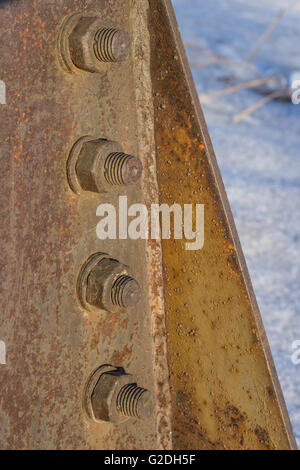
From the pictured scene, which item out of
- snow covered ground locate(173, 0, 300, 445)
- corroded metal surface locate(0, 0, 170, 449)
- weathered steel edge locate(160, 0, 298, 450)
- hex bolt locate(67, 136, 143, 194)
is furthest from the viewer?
snow covered ground locate(173, 0, 300, 445)

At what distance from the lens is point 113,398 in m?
1.21

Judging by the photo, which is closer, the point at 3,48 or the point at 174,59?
the point at 3,48

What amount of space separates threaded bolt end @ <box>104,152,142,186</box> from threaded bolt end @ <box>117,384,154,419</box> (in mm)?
410

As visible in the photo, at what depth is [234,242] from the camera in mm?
1287

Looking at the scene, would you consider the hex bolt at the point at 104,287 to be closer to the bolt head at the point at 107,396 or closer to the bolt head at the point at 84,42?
the bolt head at the point at 107,396

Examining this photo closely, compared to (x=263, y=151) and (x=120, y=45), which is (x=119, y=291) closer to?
(x=120, y=45)

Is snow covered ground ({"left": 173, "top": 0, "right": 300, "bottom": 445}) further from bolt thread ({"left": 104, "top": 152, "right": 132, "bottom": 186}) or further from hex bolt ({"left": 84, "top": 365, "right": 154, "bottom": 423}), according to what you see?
bolt thread ({"left": 104, "top": 152, "right": 132, "bottom": 186})

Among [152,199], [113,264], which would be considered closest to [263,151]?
[152,199]

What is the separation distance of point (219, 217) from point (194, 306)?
0.22 m

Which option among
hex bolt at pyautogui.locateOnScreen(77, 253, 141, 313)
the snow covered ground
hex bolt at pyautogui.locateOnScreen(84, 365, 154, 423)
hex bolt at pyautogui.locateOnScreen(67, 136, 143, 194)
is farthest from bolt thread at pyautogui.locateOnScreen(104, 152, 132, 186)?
the snow covered ground

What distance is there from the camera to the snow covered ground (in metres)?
2.95

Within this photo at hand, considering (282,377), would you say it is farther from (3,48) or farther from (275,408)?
(3,48)
